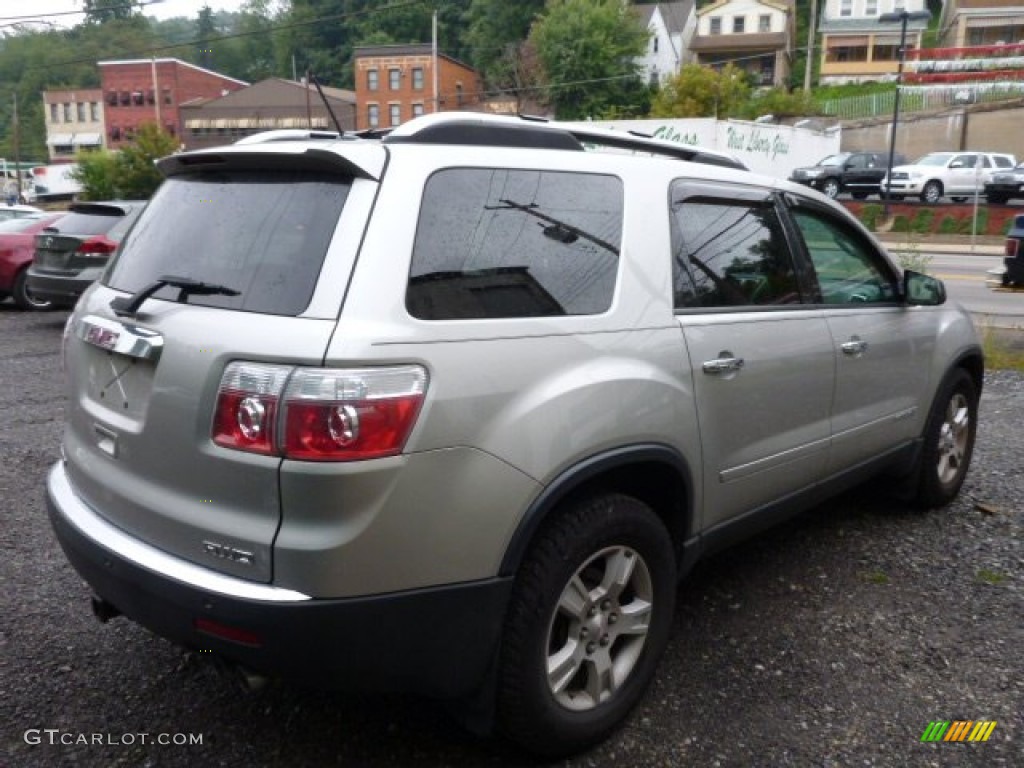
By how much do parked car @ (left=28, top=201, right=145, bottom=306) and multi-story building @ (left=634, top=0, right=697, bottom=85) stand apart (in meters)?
64.0

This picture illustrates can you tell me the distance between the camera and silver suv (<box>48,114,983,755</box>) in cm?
214

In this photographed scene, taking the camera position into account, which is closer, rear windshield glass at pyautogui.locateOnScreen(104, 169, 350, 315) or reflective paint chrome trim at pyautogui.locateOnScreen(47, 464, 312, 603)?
reflective paint chrome trim at pyautogui.locateOnScreen(47, 464, 312, 603)

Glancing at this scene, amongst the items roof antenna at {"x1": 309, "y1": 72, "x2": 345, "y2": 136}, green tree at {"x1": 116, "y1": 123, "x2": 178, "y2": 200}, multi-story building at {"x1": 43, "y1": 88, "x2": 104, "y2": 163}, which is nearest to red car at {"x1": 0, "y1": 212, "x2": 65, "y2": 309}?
roof antenna at {"x1": 309, "y1": 72, "x2": 345, "y2": 136}

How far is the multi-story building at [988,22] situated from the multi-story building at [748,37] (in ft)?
40.7

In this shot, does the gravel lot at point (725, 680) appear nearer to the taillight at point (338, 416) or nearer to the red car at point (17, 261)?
the taillight at point (338, 416)

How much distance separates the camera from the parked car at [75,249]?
10945 mm

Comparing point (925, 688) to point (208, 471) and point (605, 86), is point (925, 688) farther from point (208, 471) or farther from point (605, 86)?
point (605, 86)

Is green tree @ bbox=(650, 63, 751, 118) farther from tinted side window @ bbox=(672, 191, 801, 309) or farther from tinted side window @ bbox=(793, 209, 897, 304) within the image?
tinted side window @ bbox=(672, 191, 801, 309)

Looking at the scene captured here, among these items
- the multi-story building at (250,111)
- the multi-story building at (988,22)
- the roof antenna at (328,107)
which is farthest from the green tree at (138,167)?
the multi-story building at (988,22)

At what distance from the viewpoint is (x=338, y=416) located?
2098 mm

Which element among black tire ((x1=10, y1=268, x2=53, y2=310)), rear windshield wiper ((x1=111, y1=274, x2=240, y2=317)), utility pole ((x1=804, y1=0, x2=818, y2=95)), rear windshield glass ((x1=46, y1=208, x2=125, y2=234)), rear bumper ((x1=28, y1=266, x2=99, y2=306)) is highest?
utility pole ((x1=804, y1=0, x2=818, y2=95))

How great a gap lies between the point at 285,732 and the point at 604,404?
145 centimetres

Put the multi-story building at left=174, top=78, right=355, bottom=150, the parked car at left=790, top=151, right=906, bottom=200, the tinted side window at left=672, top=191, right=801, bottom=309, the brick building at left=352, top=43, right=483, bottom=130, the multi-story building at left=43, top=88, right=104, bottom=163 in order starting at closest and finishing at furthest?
the tinted side window at left=672, top=191, right=801, bottom=309
the parked car at left=790, top=151, right=906, bottom=200
the brick building at left=352, top=43, right=483, bottom=130
the multi-story building at left=174, top=78, right=355, bottom=150
the multi-story building at left=43, top=88, right=104, bottom=163

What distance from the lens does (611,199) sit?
2887 millimetres
